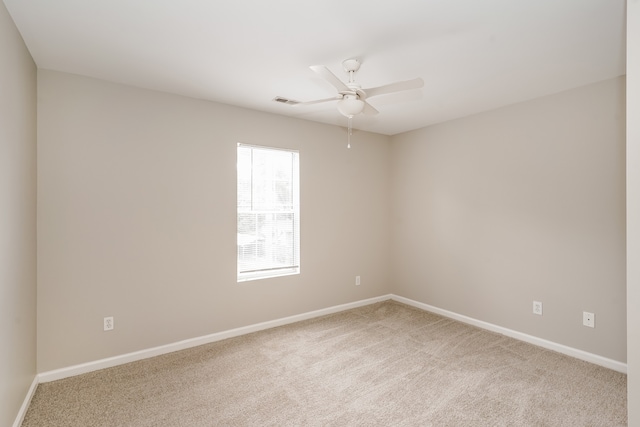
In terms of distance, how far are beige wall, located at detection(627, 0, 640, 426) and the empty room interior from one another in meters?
0.01

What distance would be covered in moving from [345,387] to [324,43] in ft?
8.40

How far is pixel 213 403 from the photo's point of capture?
7.91ft

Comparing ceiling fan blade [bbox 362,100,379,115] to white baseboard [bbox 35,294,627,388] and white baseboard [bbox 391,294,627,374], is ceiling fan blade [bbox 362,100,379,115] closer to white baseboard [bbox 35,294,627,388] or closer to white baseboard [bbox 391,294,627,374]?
white baseboard [bbox 35,294,627,388]

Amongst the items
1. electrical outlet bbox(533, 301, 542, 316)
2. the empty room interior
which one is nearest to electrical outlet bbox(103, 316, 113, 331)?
the empty room interior

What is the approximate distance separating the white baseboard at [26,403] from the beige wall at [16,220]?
48 mm

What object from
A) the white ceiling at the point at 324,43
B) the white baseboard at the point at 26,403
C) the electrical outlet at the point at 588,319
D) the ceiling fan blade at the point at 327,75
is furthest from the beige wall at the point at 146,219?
the electrical outlet at the point at 588,319

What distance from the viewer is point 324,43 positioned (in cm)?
229

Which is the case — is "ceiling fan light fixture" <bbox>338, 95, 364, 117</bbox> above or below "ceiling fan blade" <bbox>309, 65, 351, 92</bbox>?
below

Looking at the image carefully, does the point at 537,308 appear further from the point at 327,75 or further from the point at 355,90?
the point at 327,75

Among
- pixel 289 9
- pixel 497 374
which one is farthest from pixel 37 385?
pixel 497 374

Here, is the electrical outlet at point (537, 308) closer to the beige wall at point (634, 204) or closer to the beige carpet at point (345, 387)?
the beige carpet at point (345, 387)

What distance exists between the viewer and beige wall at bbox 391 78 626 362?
9.61 feet

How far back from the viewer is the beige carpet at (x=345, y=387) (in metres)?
2.24

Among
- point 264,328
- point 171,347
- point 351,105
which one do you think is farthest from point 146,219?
point 351,105
